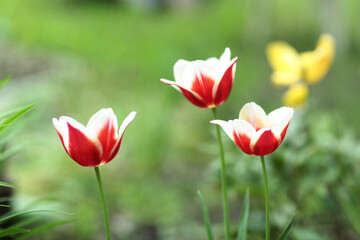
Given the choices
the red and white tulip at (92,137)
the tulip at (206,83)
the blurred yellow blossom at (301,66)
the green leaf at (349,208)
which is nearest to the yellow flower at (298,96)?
the blurred yellow blossom at (301,66)

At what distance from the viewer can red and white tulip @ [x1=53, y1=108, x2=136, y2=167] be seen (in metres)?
0.56

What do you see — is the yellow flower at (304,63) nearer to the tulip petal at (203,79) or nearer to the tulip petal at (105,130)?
the tulip petal at (203,79)

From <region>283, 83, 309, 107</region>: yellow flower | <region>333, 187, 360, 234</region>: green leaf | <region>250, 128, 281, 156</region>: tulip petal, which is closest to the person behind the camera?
<region>250, 128, 281, 156</region>: tulip petal

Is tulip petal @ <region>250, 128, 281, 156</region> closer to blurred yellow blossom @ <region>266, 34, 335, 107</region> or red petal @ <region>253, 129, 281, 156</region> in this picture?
red petal @ <region>253, 129, 281, 156</region>

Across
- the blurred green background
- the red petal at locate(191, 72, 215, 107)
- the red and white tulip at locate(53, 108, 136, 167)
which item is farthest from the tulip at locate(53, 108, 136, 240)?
the blurred green background

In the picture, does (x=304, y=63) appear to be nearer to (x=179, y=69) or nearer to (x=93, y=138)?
(x=179, y=69)

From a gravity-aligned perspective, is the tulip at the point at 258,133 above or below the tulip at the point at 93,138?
below

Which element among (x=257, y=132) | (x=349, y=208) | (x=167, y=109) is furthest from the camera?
(x=167, y=109)

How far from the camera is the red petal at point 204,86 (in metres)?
0.63

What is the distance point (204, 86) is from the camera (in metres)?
0.63

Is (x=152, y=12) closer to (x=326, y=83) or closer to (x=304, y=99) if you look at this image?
(x=326, y=83)

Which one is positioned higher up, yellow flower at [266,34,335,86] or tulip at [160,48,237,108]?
yellow flower at [266,34,335,86]

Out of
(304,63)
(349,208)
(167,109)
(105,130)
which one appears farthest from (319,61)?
(167,109)

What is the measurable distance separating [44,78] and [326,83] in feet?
5.43
